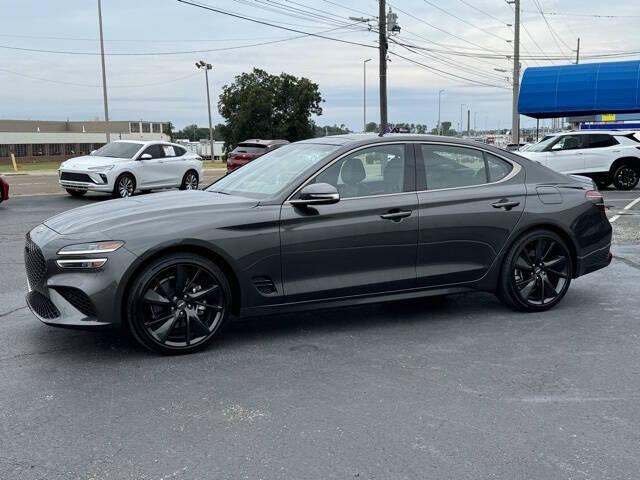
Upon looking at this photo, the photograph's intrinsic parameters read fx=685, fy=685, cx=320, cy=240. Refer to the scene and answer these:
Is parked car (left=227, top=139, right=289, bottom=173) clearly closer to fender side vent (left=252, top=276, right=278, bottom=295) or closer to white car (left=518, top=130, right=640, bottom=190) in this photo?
white car (left=518, top=130, right=640, bottom=190)

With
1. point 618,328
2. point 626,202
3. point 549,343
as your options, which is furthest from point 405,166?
point 626,202

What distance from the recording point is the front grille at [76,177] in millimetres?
18125

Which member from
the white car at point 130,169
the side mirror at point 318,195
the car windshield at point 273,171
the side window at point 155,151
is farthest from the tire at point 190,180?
the side mirror at point 318,195

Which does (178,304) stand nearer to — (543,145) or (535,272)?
A: (535,272)

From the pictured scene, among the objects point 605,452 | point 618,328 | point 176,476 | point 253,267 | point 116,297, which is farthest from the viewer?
point 618,328

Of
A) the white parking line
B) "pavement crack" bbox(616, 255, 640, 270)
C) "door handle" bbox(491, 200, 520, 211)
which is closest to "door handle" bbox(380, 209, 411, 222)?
"door handle" bbox(491, 200, 520, 211)

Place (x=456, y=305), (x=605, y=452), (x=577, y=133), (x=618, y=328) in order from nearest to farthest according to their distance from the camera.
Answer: (x=605, y=452), (x=618, y=328), (x=456, y=305), (x=577, y=133)

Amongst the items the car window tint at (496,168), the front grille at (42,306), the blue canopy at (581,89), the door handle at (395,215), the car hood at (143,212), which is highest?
the blue canopy at (581,89)

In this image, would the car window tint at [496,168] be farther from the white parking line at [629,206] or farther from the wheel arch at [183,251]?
the white parking line at [629,206]

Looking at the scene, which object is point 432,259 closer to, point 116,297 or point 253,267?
point 253,267

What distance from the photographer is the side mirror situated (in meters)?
5.09

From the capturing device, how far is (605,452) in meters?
3.42

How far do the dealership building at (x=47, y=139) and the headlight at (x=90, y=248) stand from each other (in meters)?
91.3

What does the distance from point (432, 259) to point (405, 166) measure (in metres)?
0.80
